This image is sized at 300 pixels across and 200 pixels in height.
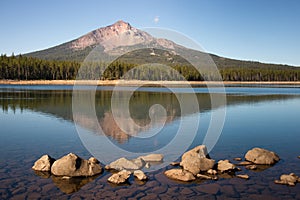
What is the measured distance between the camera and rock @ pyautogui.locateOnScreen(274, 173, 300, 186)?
39.0ft

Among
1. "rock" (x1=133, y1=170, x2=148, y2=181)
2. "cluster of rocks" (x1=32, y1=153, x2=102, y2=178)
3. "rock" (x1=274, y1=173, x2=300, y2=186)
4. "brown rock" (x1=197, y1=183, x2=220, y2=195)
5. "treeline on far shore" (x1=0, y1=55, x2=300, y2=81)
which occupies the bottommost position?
"brown rock" (x1=197, y1=183, x2=220, y2=195)

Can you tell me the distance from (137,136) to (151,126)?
369 cm

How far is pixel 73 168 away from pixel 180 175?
4.52 metres

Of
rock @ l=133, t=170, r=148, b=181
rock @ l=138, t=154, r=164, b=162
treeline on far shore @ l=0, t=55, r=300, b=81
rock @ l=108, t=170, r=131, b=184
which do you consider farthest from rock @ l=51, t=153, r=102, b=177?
treeline on far shore @ l=0, t=55, r=300, b=81

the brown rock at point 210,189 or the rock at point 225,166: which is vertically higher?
the rock at point 225,166

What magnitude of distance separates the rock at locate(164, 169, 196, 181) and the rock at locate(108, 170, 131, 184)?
174 cm

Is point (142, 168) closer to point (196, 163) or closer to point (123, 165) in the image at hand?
point (123, 165)

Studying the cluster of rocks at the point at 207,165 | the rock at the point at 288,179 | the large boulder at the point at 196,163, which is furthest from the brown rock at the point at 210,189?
the rock at the point at 288,179

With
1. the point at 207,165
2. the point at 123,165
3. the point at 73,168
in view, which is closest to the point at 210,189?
the point at 207,165

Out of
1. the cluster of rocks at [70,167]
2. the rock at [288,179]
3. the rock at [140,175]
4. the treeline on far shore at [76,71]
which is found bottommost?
the rock at [288,179]

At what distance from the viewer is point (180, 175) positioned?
41.3ft

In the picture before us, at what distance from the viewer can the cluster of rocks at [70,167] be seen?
1276 cm

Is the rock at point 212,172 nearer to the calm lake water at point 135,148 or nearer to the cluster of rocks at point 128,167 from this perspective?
the calm lake water at point 135,148

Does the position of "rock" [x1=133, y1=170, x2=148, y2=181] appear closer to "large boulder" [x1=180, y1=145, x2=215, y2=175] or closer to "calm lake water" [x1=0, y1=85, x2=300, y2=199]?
"calm lake water" [x1=0, y1=85, x2=300, y2=199]
